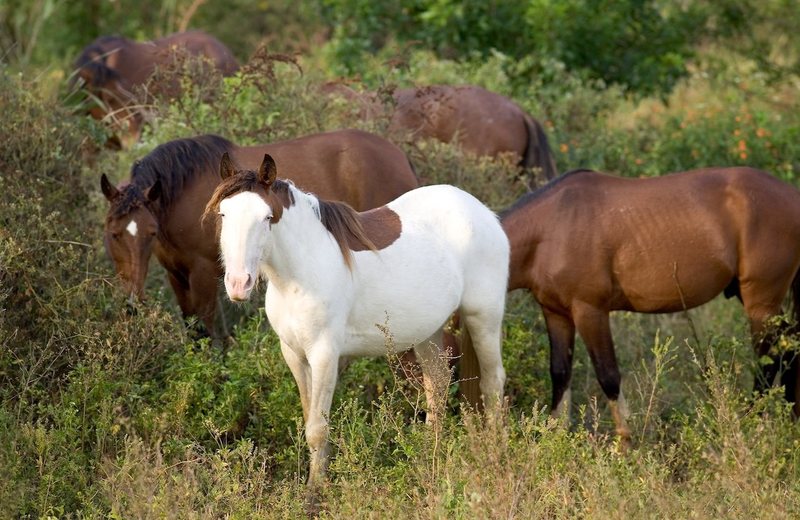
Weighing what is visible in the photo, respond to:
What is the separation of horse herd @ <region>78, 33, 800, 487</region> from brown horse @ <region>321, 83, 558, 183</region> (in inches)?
97.1

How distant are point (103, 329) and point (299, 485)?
1509 mm

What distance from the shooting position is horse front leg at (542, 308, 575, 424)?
22.3ft

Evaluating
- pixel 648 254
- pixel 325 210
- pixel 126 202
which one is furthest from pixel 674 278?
pixel 126 202

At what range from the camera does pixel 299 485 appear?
5.44 meters

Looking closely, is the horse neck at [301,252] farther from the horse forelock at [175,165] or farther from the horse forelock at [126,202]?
the horse forelock at [175,165]

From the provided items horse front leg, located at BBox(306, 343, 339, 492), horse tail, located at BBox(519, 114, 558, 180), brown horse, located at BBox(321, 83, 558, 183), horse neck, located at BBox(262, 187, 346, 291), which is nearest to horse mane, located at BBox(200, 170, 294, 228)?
horse neck, located at BBox(262, 187, 346, 291)

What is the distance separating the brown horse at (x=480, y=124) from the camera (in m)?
9.85

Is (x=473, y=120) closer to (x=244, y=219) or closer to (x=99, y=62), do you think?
(x=99, y=62)

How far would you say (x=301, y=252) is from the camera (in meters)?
5.49

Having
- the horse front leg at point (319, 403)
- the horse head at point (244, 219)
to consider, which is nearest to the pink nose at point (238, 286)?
the horse head at point (244, 219)

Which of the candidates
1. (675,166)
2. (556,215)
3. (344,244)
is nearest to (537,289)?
(556,215)

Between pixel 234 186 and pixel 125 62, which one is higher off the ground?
pixel 234 186

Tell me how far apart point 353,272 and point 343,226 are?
0.23 meters

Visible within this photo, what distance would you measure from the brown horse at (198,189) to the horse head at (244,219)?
0.90m
